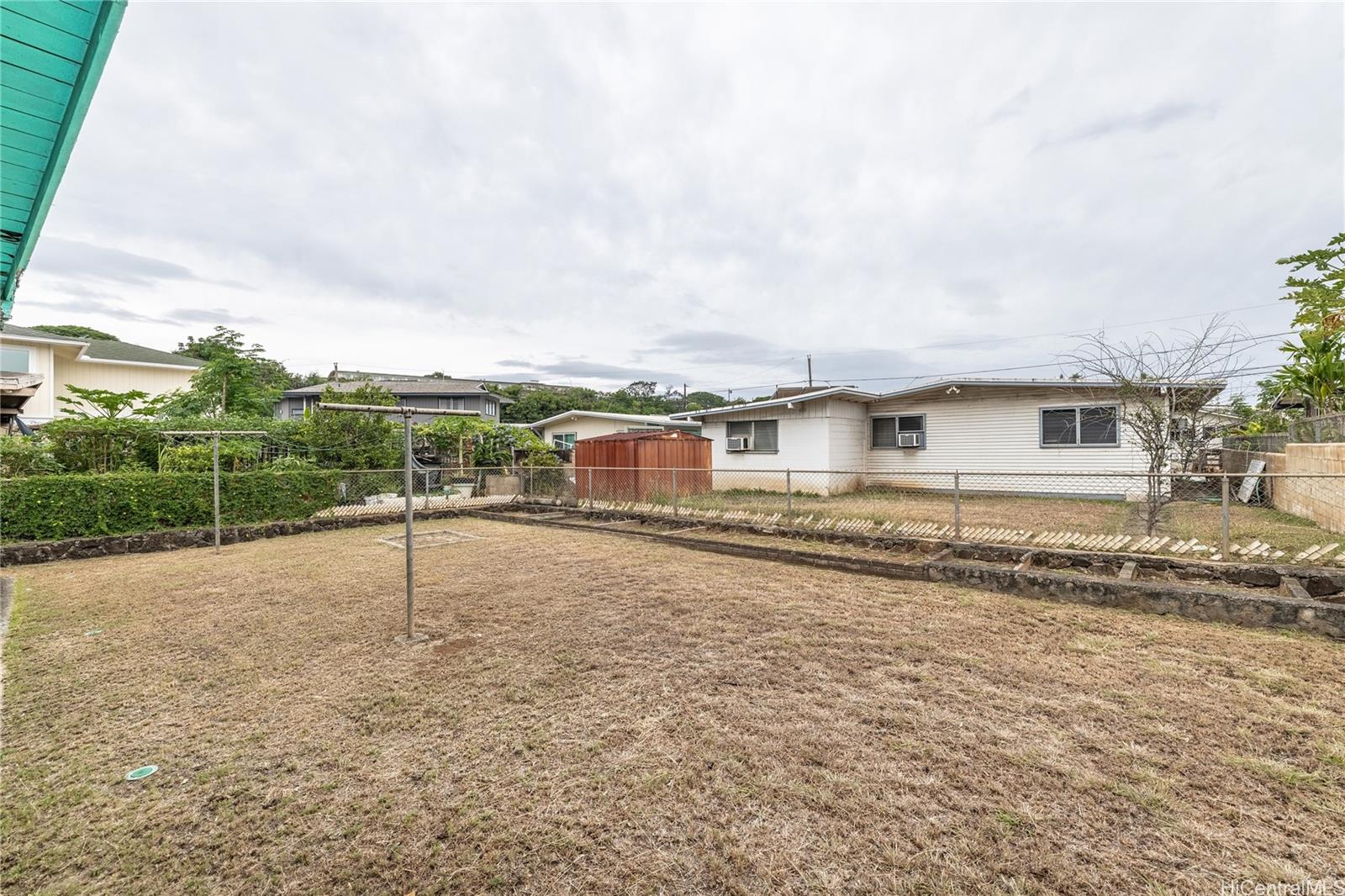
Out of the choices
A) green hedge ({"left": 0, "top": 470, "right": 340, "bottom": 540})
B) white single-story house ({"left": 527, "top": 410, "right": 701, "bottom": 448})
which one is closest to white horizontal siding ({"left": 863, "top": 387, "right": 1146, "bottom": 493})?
white single-story house ({"left": 527, "top": 410, "right": 701, "bottom": 448})

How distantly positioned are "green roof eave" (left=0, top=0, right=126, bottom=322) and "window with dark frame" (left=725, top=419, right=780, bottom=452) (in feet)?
45.3

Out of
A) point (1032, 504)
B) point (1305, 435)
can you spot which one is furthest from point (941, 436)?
point (1305, 435)

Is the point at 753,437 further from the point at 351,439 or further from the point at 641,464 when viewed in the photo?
the point at 351,439

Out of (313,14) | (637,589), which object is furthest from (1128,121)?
(313,14)

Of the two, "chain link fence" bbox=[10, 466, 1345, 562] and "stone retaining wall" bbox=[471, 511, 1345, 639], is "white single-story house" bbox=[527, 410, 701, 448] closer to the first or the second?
"chain link fence" bbox=[10, 466, 1345, 562]

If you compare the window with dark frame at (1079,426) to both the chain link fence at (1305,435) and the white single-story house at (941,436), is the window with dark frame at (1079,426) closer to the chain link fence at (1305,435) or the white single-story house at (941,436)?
the white single-story house at (941,436)

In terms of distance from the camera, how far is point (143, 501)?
8.57m

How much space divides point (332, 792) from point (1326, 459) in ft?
38.7

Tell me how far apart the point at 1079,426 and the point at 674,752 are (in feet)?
44.1

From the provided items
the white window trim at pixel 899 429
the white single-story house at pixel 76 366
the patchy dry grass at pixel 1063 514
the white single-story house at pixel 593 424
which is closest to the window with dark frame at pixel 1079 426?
the patchy dry grass at pixel 1063 514

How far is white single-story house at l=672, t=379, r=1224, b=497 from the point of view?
1152 cm

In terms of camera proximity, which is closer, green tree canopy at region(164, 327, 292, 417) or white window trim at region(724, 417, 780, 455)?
white window trim at region(724, 417, 780, 455)

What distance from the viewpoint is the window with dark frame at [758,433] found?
48.8 ft

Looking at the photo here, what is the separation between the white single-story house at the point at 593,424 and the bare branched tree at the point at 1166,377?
15098mm
